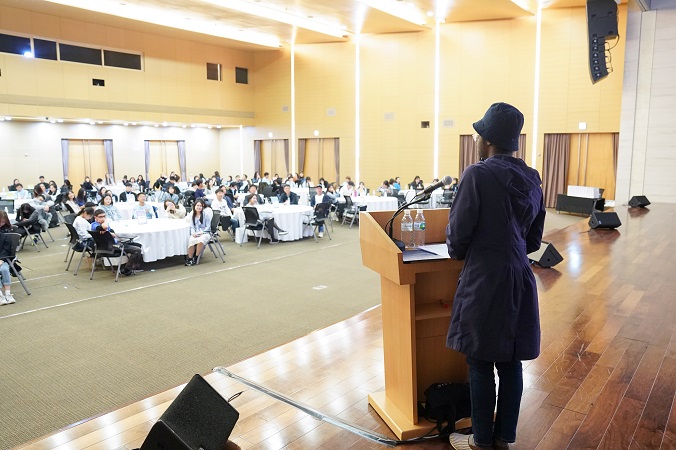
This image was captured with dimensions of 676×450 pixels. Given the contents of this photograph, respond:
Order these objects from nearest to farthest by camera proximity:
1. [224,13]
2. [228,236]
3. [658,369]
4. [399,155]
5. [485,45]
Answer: [658,369], [228,236], [224,13], [485,45], [399,155]

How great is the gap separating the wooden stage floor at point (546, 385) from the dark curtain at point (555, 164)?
39.5 feet

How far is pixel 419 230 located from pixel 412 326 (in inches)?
20.4

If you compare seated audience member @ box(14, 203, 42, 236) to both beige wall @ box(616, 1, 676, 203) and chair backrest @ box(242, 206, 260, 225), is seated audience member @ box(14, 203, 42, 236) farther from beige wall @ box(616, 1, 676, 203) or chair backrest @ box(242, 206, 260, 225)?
beige wall @ box(616, 1, 676, 203)

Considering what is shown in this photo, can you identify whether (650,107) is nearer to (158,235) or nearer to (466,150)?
(466,150)

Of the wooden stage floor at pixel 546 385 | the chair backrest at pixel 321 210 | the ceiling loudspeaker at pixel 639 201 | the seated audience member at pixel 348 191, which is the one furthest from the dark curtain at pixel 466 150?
the wooden stage floor at pixel 546 385

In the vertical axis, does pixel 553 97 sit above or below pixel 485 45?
below

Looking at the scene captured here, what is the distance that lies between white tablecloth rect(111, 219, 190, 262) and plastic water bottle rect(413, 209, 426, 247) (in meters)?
6.33

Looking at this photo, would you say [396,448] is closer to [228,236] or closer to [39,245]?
[228,236]

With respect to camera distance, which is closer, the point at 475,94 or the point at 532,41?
the point at 532,41

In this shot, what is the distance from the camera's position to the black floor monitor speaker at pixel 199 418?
7.39ft

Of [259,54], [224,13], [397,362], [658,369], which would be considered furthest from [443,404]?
[259,54]

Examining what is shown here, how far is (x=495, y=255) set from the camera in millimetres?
2059

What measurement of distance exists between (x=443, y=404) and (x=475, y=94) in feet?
55.7

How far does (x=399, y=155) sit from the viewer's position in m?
19.8
